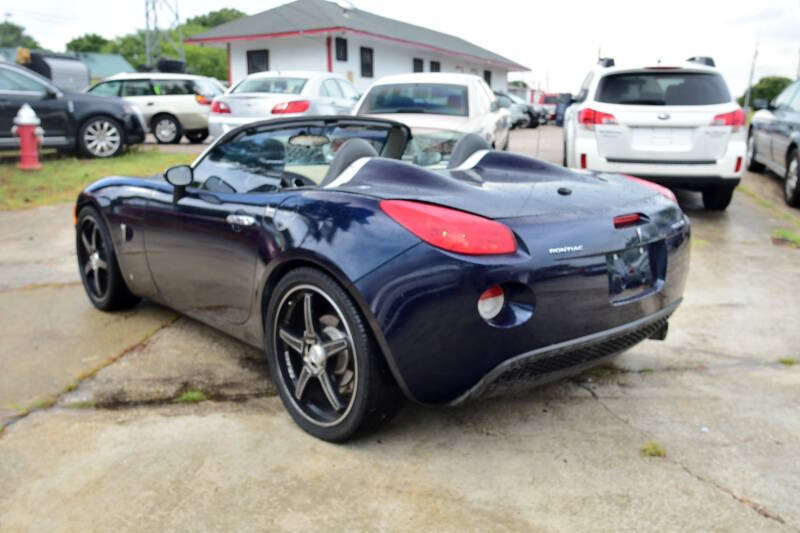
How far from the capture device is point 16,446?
2922 millimetres

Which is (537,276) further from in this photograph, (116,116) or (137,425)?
(116,116)

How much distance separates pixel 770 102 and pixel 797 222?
4009 millimetres

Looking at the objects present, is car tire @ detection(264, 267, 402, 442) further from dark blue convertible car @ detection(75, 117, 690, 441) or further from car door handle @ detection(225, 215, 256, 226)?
car door handle @ detection(225, 215, 256, 226)

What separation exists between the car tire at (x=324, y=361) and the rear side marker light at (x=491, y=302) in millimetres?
410

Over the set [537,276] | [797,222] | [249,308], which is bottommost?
[797,222]

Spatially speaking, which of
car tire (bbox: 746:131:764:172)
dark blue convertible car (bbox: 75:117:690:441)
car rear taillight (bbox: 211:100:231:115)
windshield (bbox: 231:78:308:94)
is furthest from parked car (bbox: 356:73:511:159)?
car tire (bbox: 746:131:764:172)

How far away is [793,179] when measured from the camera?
8812mm

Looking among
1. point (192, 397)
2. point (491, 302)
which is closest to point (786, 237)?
point (491, 302)

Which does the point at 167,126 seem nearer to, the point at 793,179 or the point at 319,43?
the point at 319,43

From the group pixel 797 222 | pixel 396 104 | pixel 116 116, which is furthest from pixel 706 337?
pixel 116 116

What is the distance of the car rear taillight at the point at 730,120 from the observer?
7406 millimetres

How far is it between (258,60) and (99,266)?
1057 inches

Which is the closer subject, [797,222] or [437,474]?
[437,474]

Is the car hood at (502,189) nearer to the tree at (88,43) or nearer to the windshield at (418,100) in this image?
→ the windshield at (418,100)
